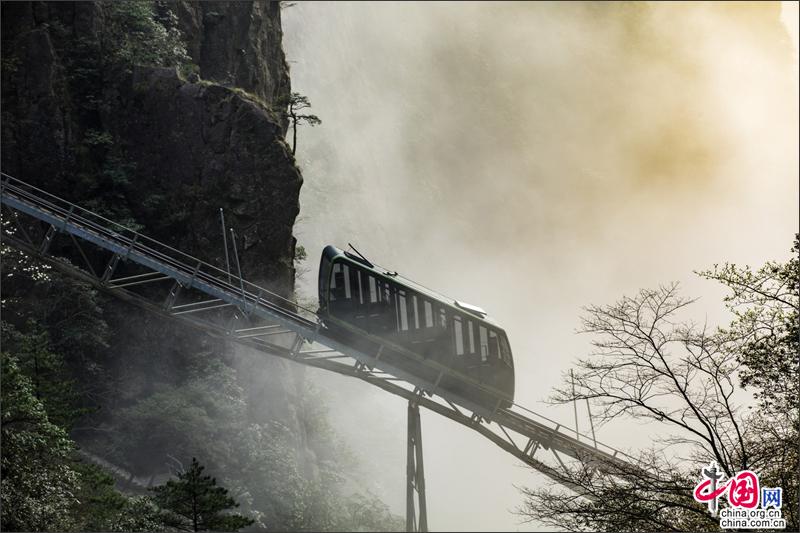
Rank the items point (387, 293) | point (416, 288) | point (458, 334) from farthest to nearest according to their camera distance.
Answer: point (416, 288) → point (458, 334) → point (387, 293)

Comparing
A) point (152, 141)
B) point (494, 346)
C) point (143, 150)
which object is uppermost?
point (152, 141)

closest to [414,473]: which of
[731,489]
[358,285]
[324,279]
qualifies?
[358,285]

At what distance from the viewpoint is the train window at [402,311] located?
22.9m

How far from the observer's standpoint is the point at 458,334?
2303cm

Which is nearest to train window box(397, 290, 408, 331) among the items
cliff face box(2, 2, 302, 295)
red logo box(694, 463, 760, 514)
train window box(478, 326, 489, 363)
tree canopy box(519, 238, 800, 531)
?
train window box(478, 326, 489, 363)

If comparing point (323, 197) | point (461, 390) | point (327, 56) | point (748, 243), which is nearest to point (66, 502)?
point (461, 390)

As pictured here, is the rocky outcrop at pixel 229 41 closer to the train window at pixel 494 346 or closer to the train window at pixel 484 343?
the train window at pixel 484 343

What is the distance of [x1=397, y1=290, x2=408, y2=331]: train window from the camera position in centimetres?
2288

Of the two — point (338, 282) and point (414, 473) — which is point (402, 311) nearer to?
point (338, 282)

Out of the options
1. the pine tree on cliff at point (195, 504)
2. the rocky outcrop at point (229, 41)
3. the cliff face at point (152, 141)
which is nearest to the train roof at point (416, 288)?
the pine tree on cliff at point (195, 504)

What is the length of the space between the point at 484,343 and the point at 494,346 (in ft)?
1.08

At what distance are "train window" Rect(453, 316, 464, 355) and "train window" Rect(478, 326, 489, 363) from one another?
579 mm

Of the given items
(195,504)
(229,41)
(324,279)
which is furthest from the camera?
(229,41)

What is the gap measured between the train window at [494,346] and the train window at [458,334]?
0.89 m
